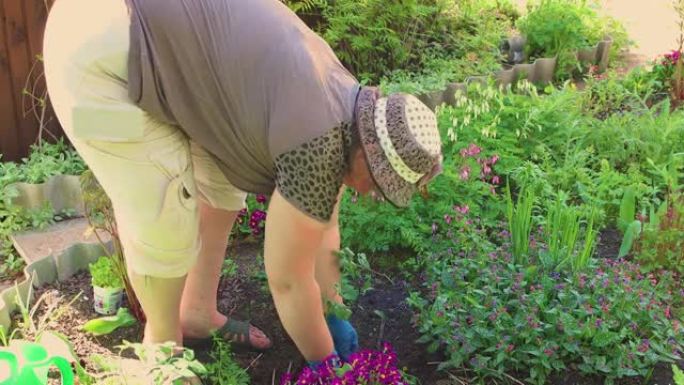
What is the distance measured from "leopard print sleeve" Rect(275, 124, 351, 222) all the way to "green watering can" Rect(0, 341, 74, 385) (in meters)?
0.67

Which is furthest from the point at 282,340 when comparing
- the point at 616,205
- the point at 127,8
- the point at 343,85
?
the point at 616,205

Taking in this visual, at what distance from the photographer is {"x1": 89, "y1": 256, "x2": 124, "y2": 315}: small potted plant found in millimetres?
2895

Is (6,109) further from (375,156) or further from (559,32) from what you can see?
(559,32)

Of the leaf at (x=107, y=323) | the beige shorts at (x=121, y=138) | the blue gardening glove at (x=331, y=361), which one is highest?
the beige shorts at (x=121, y=138)

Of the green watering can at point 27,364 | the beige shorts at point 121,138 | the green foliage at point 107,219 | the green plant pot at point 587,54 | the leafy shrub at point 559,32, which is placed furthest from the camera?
the green plant pot at point 587,54

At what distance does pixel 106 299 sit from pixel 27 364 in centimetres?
114

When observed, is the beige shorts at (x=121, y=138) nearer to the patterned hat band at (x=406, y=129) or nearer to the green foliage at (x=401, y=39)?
the patterned hat band at (x=406, y=129)

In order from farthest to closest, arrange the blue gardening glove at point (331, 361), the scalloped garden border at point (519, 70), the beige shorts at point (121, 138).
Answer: the scalloped garden border at point (519, 70) < the blue gardening glove at point (331, 361) < the beige shorts at point (121, 138)

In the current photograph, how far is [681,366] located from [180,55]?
77.5 inches

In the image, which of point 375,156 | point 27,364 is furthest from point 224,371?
point 375,156

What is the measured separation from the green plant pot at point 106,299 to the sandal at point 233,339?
33 centimetres

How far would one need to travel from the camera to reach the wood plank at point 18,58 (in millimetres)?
3984

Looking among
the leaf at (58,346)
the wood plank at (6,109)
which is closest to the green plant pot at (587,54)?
the wood plank at (6,109)

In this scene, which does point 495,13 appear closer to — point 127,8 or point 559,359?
point 559,359
